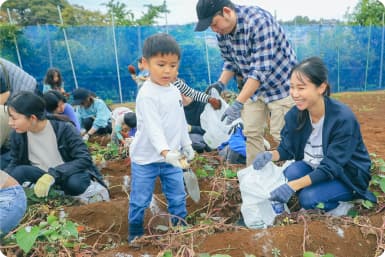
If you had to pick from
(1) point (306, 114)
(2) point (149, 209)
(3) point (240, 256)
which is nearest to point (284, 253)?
(3) point (240, 256)

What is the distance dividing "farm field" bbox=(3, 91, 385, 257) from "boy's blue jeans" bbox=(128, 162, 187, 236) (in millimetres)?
90

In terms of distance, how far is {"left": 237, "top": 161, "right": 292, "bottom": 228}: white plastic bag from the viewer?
2.12m

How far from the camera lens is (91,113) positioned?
15.8ft

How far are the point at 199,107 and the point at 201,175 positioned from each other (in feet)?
3.47

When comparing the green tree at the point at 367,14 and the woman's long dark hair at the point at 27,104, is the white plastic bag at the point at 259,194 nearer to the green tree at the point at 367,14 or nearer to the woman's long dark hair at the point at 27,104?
the woman's long dark hair at the point at 27,104

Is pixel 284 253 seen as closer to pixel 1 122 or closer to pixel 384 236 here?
pixel 384 236

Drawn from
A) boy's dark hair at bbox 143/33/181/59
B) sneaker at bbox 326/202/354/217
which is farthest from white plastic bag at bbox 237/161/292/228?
boy's dark hair at bbox 143/33/181/59

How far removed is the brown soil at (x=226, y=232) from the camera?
5.97ft

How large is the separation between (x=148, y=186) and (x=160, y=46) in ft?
2.38

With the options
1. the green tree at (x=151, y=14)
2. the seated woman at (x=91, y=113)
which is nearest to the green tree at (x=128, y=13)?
the green tree at (x=151, y=14)

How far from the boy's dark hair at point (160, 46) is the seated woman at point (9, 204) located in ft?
3.15

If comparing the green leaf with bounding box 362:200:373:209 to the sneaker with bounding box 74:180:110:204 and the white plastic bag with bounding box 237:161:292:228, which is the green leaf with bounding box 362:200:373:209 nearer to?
the white plastic bag with bounding box 237:161:292:228

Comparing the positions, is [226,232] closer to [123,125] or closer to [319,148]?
[319,148]

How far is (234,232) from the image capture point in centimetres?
194
